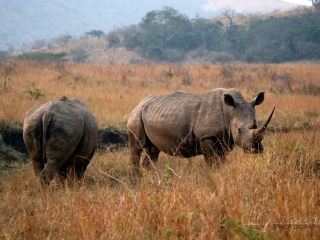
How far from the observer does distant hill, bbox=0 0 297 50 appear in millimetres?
112125

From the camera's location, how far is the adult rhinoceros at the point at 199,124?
226 inches

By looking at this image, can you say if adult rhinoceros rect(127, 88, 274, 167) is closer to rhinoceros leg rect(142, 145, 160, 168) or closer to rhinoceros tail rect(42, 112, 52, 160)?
rhinoceros leg rect(142, 145, 160, 168)

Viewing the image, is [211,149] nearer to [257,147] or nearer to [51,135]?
[257,147]

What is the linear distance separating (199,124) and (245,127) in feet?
2.23

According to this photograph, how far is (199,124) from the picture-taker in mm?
6062

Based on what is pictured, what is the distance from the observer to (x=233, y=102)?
5.86 metres

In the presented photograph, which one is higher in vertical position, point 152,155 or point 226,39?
point 152,155

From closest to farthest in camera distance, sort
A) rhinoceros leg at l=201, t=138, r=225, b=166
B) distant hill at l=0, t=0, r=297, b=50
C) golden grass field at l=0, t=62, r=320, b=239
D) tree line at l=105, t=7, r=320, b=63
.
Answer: golden grass field at l=0, t=62, r=320, b=239 < rhinoceros leg at l=201, t=138, r=225, b=166 < tree line at l=105, t=7, r=320, b=63 < distant hill at l=0, t=0, r=297, b=50

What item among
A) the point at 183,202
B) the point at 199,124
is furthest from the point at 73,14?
the point at 183,202

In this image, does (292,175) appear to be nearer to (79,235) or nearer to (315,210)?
(315,210)

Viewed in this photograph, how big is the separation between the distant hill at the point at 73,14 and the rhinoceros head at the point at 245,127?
73.0 meters

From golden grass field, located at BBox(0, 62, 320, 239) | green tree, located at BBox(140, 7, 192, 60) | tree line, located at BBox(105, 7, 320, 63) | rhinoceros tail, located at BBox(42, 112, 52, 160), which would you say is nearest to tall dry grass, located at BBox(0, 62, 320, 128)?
golden grass field, located at BBox(0, 62, 320, 239)

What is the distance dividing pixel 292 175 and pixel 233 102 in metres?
1.81

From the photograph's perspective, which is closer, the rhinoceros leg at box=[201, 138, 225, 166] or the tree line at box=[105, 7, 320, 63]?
the rhinoceros leg at box=[201, 138, 225, 166]
